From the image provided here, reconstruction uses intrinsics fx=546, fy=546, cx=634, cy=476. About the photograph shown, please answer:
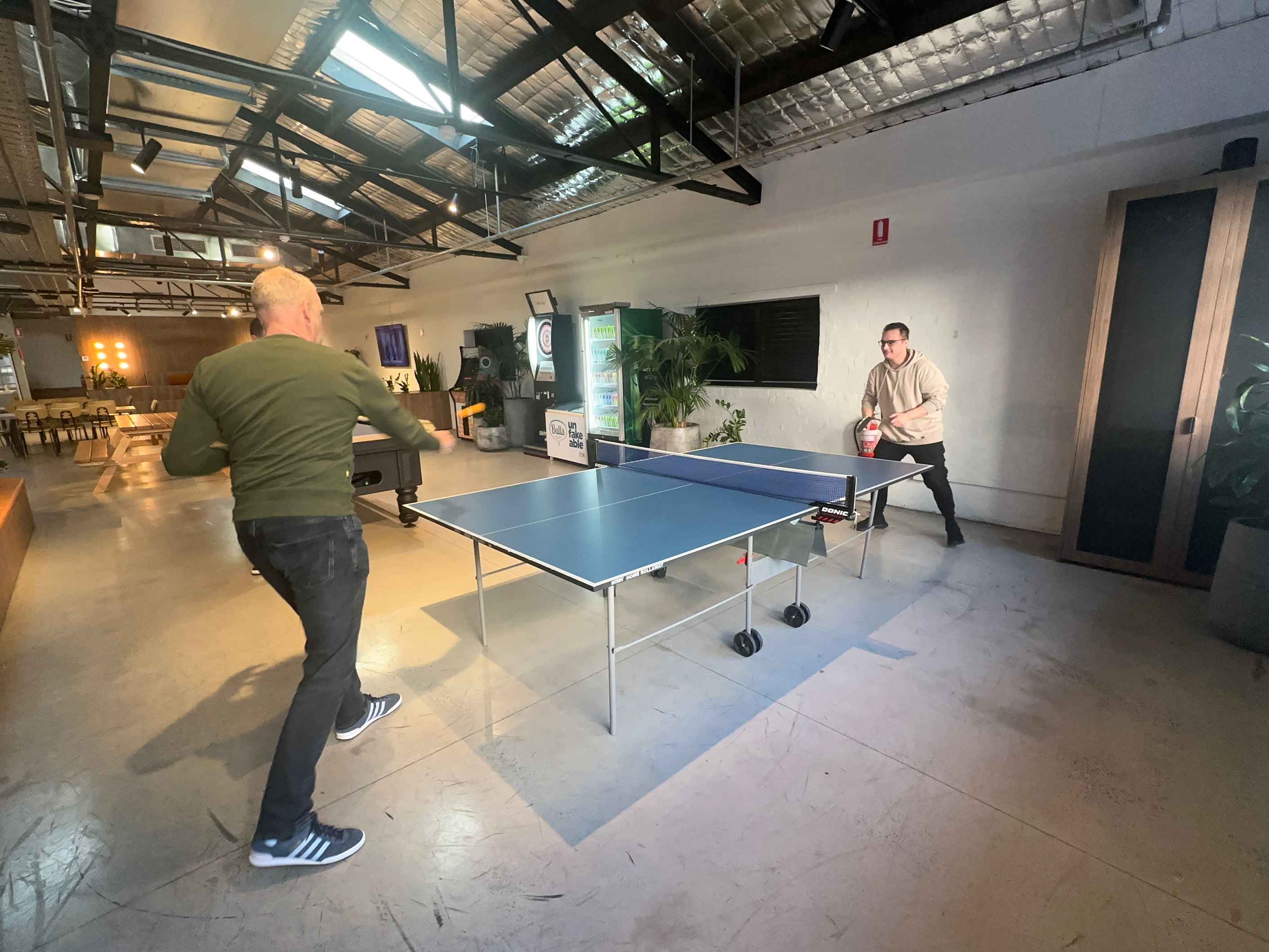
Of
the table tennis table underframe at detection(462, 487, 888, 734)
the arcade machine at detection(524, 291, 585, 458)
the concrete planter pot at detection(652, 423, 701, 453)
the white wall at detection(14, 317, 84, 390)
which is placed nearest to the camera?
the table tennis table underframe at detection(462, 487, 888, 734)

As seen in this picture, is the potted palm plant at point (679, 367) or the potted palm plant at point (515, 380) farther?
the potted palm plant at point (515, 380)

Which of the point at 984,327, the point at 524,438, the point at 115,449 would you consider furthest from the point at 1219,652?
the point at 115,449

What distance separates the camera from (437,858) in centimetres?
180

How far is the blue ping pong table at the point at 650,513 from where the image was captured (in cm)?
222

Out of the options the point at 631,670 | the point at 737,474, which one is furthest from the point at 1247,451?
the point at 631,670

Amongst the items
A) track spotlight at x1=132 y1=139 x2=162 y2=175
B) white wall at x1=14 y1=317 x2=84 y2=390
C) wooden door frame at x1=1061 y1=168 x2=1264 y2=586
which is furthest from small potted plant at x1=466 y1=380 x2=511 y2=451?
white wall at x1=14 y1=317 x2=84 y2=390

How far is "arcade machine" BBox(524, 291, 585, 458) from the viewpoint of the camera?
28.7 feet

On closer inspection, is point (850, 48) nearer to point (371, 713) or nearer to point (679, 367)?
point (679, 367)

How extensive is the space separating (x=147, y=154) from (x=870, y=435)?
6722mm

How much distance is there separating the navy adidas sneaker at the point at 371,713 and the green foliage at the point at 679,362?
15.5 feet

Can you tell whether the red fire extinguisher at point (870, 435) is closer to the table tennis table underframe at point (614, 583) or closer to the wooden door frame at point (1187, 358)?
the table tennis table underframe at point (614, 583)

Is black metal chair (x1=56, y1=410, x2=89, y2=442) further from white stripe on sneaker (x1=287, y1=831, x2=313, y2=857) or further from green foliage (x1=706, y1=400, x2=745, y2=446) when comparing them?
white stripe on sneaker (x1=287, y1=831, x2=313, y2=857)

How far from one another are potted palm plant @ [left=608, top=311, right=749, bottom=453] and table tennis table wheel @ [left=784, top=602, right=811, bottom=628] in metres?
3.53

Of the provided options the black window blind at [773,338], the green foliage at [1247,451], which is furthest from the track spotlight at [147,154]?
the green foliage at [1247,451]
